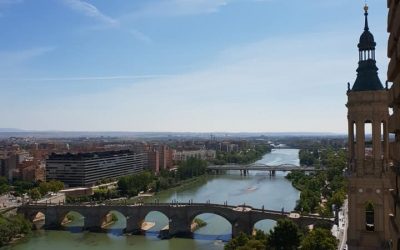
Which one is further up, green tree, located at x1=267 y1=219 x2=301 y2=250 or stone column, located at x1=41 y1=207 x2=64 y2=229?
green tree, located at x1=267 y1=219 x2=301 y2=250

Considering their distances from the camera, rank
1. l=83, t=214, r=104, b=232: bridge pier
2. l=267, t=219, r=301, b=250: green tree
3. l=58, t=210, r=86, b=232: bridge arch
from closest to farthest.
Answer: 1. l=267, t=219, r=301, b=250: green tree
2. l=83, t=214, r=104, b=232: bridge pier
3. l=58, t=210, r=86, b=232: bridge arch

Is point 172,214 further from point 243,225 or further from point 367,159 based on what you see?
point 367,159

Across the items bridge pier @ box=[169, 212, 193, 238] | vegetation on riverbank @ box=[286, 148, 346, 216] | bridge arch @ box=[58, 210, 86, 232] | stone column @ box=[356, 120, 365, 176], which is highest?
stone column @ box=[356, 120, 365, 176]

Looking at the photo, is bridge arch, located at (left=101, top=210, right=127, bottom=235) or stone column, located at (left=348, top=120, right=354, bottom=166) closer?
stone column, located at (left=348, top=120, right=354, bottom=166)

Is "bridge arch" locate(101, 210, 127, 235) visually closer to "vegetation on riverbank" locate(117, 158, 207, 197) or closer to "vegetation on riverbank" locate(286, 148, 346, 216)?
"vegetation on riverbank" locate(117, 158, 207, 197)

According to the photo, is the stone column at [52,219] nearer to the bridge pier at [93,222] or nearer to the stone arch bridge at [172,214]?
the stone arch bridge at [172,214]

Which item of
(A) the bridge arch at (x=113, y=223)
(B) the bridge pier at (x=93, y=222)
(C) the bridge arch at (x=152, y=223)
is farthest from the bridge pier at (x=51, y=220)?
(C) the bridge arch at (x=152, y=223)

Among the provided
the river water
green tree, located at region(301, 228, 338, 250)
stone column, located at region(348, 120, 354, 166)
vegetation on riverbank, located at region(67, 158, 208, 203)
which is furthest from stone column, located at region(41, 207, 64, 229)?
stone column, located at region(348, 120, 354, 166)

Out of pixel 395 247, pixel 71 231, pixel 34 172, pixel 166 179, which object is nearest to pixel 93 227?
pixel 71 231
